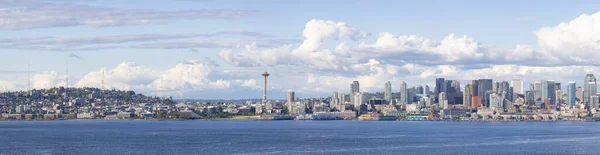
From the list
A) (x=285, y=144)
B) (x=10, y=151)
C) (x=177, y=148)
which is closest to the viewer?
(x=10, y=151)

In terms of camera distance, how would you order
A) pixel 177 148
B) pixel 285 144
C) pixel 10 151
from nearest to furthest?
pixel 10 151 → pixel 177 148 → pixel 285 144

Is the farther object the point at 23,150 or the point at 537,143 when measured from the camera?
the point at 537,143

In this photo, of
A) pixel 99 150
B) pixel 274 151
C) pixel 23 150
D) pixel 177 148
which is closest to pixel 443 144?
pixel 274 151

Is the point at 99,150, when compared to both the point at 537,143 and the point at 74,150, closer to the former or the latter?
the point at 74,150

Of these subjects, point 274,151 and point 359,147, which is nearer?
point 274,151

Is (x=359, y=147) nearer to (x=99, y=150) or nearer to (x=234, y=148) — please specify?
(x=234, y=148)

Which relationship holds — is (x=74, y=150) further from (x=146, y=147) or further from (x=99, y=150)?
(x=146, y=147)

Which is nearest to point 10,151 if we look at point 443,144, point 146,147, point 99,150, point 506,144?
point 99,150

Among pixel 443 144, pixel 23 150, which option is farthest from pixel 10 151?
pixel 443 144
